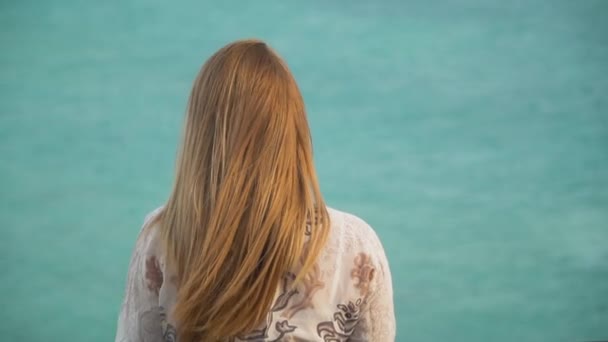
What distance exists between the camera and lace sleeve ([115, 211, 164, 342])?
4.17 feet

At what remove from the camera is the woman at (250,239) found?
119 cm

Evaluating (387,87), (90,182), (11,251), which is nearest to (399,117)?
(387,87)

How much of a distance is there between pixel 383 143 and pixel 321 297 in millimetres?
3200

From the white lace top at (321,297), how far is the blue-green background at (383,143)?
7.68 ft

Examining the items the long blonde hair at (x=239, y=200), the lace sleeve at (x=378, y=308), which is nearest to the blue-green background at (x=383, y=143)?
the lace sleeve at (x=378, y=308)

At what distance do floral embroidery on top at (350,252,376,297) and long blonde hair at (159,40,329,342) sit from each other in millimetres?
58

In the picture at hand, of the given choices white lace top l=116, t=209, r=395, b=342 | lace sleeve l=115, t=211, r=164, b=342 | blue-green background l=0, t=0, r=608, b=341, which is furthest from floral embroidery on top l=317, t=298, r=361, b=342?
blue-green background l=0, t=0, r=608, b=341

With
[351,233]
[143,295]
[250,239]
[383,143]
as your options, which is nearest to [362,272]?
[351,233]

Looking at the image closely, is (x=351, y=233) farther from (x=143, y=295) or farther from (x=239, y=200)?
(x=143, y=295)

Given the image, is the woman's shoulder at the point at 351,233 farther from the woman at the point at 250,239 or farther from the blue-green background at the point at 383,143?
the blue-green background at the point at 383,143

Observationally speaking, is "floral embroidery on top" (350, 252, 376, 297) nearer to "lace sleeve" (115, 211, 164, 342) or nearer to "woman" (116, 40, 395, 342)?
"woman" (116, 40, 395, 342)

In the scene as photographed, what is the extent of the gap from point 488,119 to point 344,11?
0.87 meters

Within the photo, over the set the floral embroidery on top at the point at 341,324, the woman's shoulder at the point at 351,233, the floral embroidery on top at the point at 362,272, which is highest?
the woman's shoulder at the point at 351,233

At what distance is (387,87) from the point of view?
464 cm
